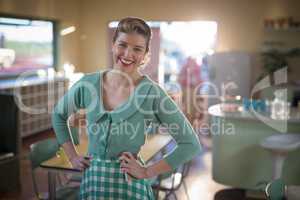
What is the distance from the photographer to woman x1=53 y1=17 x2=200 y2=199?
1141 millimetres

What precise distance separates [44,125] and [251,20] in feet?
12.3

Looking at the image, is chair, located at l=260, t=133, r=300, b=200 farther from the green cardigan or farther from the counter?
the green cardigan

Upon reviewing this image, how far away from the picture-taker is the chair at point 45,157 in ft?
7.88

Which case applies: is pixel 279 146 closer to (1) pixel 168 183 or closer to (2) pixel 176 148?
(1) pixel 168 183

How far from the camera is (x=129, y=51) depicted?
1.14 metres

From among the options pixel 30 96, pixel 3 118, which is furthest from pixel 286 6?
pixel 3 118

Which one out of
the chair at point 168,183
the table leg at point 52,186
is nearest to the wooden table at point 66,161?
the table leg at point 52,186

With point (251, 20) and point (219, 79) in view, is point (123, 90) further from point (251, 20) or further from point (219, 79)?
point (251, 20)

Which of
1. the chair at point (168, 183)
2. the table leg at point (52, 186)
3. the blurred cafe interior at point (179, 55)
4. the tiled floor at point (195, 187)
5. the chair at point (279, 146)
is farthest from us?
the blurred cafe interior at point (179, 55)

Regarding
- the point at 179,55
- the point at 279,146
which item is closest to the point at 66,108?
the point at 279,146

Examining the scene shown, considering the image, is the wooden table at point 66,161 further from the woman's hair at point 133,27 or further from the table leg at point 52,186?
the woman's hair at point 133,27

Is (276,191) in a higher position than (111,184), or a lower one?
lower

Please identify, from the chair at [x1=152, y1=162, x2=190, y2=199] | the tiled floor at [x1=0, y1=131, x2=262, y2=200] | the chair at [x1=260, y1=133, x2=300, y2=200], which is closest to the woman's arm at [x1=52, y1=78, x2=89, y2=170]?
the chair at [x1=152, y1=162, x2=190, y2=199]

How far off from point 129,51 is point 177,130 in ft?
0.88
